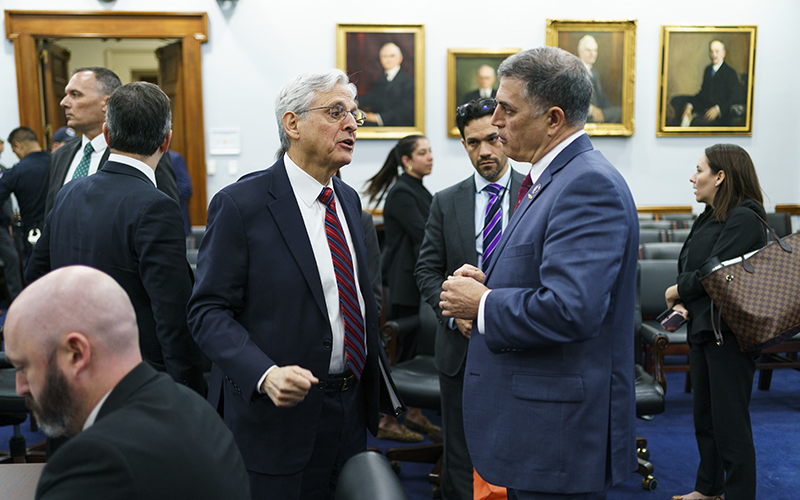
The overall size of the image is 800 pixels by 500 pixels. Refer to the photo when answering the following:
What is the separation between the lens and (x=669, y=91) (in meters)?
7.68

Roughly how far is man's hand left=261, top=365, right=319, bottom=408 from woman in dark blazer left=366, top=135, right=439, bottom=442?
233 centimetres

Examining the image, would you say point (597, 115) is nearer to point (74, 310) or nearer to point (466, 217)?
point (466, 217)

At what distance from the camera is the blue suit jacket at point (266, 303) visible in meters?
1.64

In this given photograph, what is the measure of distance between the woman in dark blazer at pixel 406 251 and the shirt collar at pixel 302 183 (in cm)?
205

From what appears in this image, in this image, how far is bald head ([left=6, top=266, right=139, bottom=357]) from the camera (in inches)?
37.6

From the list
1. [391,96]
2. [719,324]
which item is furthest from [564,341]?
[391,96]

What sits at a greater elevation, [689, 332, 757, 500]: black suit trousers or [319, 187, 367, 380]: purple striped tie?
[319, 187, 367, 380]: purple striped tie

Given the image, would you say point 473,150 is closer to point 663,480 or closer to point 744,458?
point 744,458

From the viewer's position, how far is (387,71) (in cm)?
734

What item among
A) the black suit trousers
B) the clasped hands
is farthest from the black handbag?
the clasped hands

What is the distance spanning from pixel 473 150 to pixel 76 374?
1815mm

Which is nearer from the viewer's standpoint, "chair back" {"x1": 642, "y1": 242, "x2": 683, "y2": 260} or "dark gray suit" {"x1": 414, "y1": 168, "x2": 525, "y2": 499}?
"dark gray suit" {"x1": 414, "y1": 168, "x2": 525, "y2": 499}

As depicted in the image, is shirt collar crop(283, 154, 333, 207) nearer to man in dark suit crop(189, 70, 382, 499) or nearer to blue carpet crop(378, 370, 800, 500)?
man in dark suit crop(189, 70, 382, 499)

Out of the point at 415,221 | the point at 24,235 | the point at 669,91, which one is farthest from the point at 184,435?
the point at 669,91
